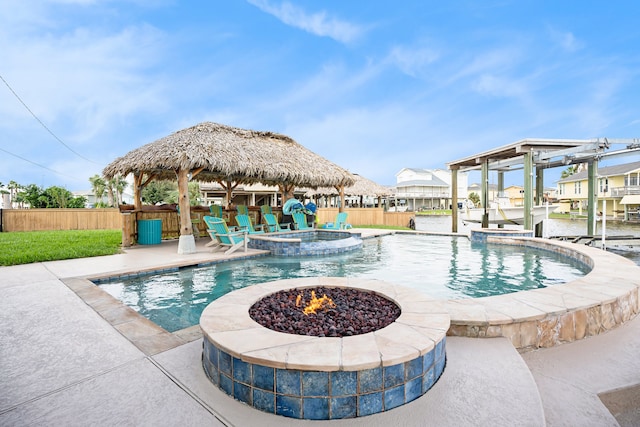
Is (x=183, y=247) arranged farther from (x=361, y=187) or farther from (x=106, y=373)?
(x=361, y=187)

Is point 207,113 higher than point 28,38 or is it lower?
higher

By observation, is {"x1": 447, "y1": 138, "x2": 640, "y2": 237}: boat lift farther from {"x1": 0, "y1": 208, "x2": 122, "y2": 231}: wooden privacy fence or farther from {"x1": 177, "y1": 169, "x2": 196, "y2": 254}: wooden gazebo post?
{"x1": 0, "y1": 208, "x2": 122, "y2": 231}: wooden privacy fence

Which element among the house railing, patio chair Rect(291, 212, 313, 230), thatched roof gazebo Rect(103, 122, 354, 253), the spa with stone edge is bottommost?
the spa with stone edge

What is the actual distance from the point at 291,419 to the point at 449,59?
25090mm

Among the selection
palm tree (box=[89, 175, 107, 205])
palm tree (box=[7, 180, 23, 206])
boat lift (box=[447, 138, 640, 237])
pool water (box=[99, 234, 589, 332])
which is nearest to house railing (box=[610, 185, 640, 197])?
boat lift (box=[447, 138, 640, 237])

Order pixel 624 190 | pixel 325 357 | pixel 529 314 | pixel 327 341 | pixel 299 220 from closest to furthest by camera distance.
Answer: pixel 325 357 < pixel 327 341 < pixel 529 314 < pixel 299 220 < pixel 624 190

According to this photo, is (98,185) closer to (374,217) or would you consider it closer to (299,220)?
(374,217)

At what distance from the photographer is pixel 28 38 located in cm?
1473

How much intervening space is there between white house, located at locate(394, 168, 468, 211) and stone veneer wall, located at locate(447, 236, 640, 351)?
3872 centimetres

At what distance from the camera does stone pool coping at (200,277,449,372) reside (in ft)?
5.75

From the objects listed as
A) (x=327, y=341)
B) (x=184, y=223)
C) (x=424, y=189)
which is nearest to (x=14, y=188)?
(x=184, y=223)

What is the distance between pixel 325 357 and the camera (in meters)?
1.79

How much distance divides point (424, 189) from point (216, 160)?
130ft

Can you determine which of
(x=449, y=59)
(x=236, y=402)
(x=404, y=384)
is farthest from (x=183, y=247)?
(x=449, y=59)
